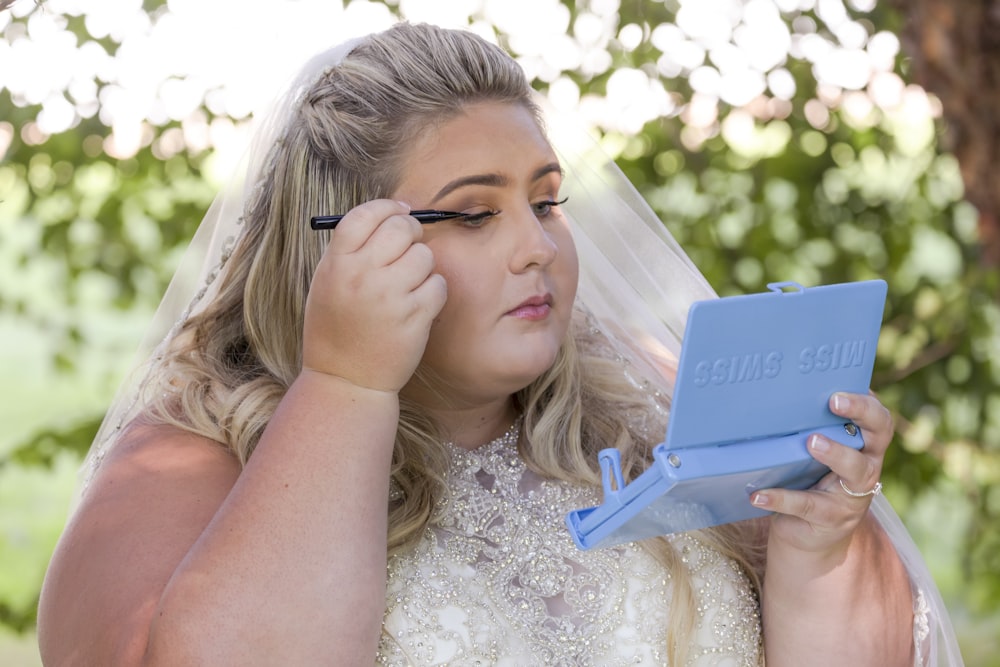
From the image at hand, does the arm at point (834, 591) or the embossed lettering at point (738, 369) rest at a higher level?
the embossed lettering at point (738, 369)

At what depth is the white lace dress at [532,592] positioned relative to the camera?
174 centimetres

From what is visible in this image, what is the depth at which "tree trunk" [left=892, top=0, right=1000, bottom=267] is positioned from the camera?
289 centimetres

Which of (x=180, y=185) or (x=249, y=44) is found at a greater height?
(x=249, y=44)

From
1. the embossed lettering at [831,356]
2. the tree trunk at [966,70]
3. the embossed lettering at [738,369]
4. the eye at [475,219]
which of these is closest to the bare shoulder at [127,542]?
the eye at [475,219]

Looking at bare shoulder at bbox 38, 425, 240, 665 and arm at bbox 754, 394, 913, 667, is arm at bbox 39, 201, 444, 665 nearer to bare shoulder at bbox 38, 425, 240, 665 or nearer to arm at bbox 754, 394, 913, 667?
bare shoulder at bbox 38, 425, 240, 665

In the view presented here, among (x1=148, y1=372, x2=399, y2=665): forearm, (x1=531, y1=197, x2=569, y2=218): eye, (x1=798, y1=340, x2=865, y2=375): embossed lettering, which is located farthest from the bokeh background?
(x1=798, y1=340, x2=865, y2=375): embossed lettering

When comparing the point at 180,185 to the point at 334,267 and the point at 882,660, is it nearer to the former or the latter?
the point at 334,267

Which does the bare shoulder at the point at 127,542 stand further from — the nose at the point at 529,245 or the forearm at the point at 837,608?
the forearm at the point at 837,608

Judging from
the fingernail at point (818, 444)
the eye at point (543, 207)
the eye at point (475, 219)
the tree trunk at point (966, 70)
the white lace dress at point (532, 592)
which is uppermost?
the eye at point (475, 219)

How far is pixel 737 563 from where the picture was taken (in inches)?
78.7

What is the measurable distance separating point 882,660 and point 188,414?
4.01 feet

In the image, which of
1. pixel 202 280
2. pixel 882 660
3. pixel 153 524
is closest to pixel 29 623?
pixel 202 280

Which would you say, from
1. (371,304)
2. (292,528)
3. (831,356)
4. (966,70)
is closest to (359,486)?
(292,528)

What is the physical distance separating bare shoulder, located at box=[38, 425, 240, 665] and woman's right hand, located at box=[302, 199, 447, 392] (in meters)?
0.27
